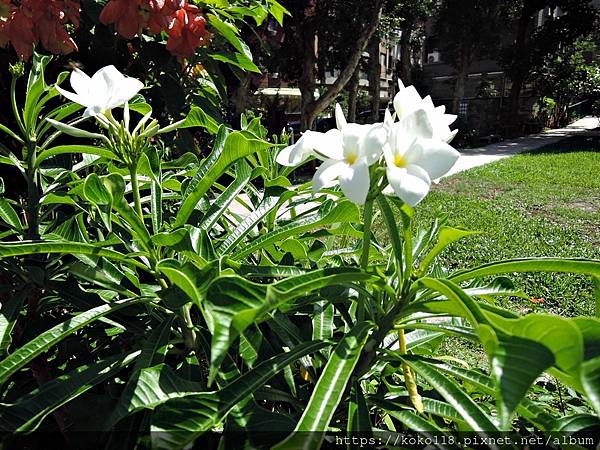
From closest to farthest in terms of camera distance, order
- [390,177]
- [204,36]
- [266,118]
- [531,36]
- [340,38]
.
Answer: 1. [390,177]
2. [204,36]
3. [266,118]
4. [340,38]
5. [531,36]

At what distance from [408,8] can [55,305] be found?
1412 cm

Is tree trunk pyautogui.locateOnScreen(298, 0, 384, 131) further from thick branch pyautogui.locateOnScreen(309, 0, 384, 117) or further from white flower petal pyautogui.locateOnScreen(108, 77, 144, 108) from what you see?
white flower petal pyautogui.locateOnScreen(108, 77, 144, 108)

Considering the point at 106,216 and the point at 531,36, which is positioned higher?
the point at 531,36

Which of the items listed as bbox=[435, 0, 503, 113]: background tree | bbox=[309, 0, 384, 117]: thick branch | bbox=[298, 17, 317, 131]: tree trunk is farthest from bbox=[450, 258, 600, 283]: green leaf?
bbox=[435, 0, 503, 113]: background tree

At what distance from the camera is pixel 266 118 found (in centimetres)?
917

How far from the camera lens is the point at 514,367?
49 centimetres

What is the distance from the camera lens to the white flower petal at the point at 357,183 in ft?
2.21

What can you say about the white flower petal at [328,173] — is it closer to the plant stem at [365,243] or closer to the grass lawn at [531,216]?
the plant stem at [365,243]

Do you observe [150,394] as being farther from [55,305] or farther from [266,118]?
[266,118]

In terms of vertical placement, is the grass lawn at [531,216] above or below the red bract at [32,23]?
below

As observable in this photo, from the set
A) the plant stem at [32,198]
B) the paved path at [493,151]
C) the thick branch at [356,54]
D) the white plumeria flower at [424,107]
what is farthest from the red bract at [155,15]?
the paved path at [493,151]

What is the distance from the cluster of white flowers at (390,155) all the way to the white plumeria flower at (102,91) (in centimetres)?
34

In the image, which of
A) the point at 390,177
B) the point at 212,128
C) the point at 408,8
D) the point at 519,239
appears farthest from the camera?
the point at 408,8

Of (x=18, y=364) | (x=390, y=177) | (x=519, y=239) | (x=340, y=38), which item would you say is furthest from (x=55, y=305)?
(x=340, y=38)
